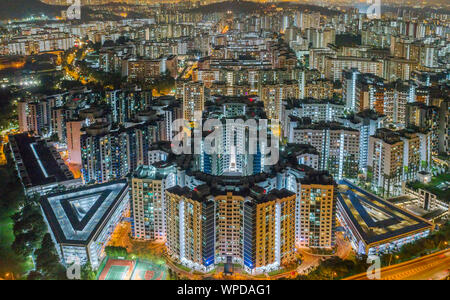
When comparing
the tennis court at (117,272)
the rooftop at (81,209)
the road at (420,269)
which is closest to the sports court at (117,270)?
the tennis court at (117,272)

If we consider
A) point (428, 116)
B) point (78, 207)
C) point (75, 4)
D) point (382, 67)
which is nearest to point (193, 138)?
point (78, 207)

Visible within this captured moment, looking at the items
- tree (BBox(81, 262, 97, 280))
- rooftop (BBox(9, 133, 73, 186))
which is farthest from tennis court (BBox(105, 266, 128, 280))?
rooftop (BBox(9, 133, 73, 186))

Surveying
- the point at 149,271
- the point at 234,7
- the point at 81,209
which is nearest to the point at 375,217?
the point at 149,271

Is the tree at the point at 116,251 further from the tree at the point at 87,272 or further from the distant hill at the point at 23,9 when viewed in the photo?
the distant hill at the point at 23,9

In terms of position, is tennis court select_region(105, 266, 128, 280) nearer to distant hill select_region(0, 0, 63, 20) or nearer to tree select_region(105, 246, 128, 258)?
tree select_region(105, 246, 128, 258)

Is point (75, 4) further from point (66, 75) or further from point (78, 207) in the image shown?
point (78, 207)
